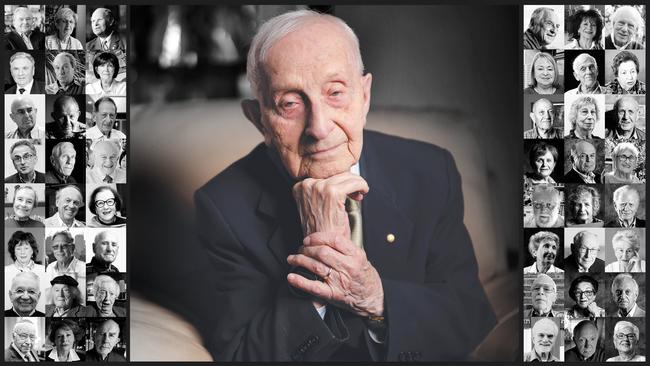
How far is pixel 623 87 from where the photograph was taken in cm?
655

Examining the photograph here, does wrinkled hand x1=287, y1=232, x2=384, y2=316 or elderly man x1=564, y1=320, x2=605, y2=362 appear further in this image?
elderly man x1=564, y1=320, x2=605, y2=362

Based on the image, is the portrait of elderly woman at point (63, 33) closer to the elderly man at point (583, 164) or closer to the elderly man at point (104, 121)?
the elderly man at point (104, 121)

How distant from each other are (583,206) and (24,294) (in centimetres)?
332

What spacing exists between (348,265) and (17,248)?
194 cm

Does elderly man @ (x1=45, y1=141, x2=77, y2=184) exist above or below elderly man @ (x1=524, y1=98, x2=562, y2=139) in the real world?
below

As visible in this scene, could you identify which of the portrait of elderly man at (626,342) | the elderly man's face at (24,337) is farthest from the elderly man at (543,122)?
the elderly man's face at (24,337)

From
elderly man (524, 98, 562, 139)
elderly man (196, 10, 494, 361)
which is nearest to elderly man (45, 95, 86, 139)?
elderly man (196, 10, 494, 361)

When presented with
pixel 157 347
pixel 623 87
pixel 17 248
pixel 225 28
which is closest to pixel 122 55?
pixel 225 28

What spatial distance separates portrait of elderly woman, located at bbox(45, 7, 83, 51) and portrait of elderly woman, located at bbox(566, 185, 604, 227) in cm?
302

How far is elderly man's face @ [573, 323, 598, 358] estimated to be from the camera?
651 cm

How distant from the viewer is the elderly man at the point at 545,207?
6508 millimetres

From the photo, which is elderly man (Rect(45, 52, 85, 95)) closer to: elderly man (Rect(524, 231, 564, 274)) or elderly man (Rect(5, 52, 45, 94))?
elderly man (Rect(5, 52, 45, 94))

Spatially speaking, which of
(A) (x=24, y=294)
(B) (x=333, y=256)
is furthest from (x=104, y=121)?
(B) (x=333, y=256)

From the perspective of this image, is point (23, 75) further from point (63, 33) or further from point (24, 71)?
point (63, 33)
